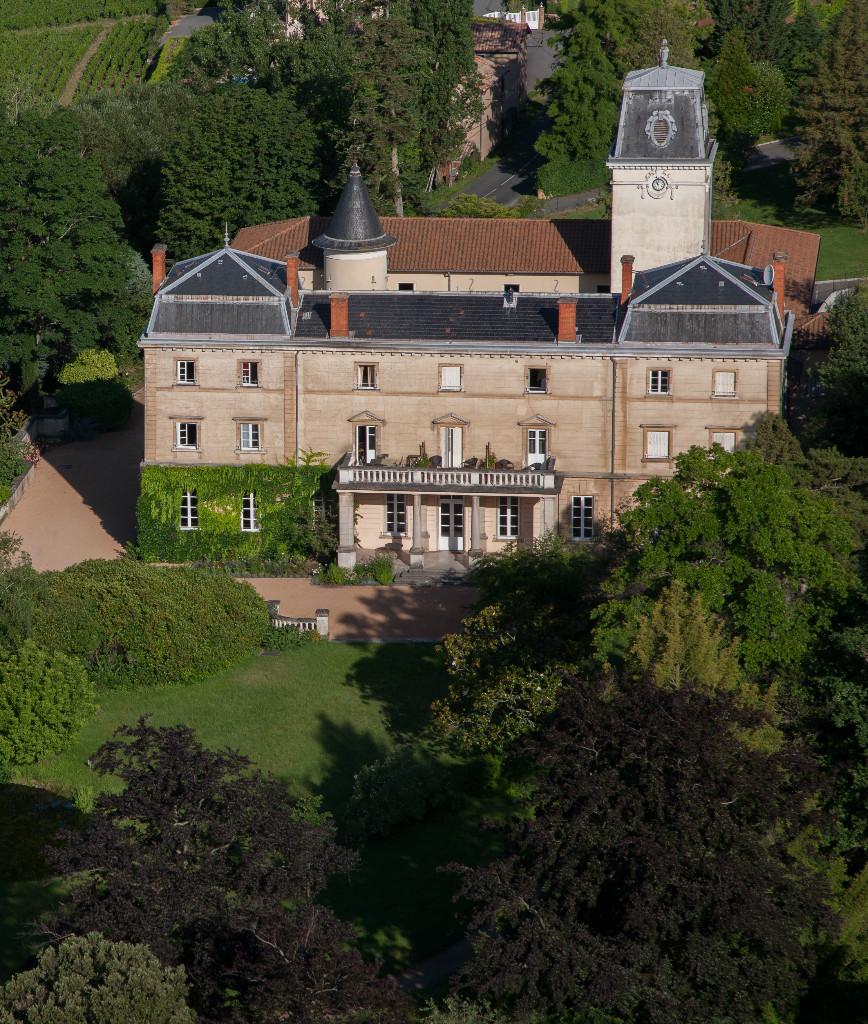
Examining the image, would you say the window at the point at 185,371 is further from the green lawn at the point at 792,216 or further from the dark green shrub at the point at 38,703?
the green lawn at the point at 792,216

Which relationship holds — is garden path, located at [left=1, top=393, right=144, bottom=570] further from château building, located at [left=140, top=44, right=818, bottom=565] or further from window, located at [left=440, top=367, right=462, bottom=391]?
window, located at [left=440, top=367, right=462, bottom=391]

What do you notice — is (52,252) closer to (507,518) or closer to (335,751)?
(507,518)

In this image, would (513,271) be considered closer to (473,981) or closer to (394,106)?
(394,106)

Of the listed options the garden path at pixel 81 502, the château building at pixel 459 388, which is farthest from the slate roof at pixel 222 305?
the garden path at pixel 81 502

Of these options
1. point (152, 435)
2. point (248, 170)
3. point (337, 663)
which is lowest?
point (337, 663)

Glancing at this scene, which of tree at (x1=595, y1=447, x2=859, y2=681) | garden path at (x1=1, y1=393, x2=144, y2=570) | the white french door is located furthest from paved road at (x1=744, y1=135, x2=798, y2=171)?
tree at (x1=595, y1=447, x2=859, y2=681)

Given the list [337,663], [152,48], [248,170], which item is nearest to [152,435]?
[337,663]
